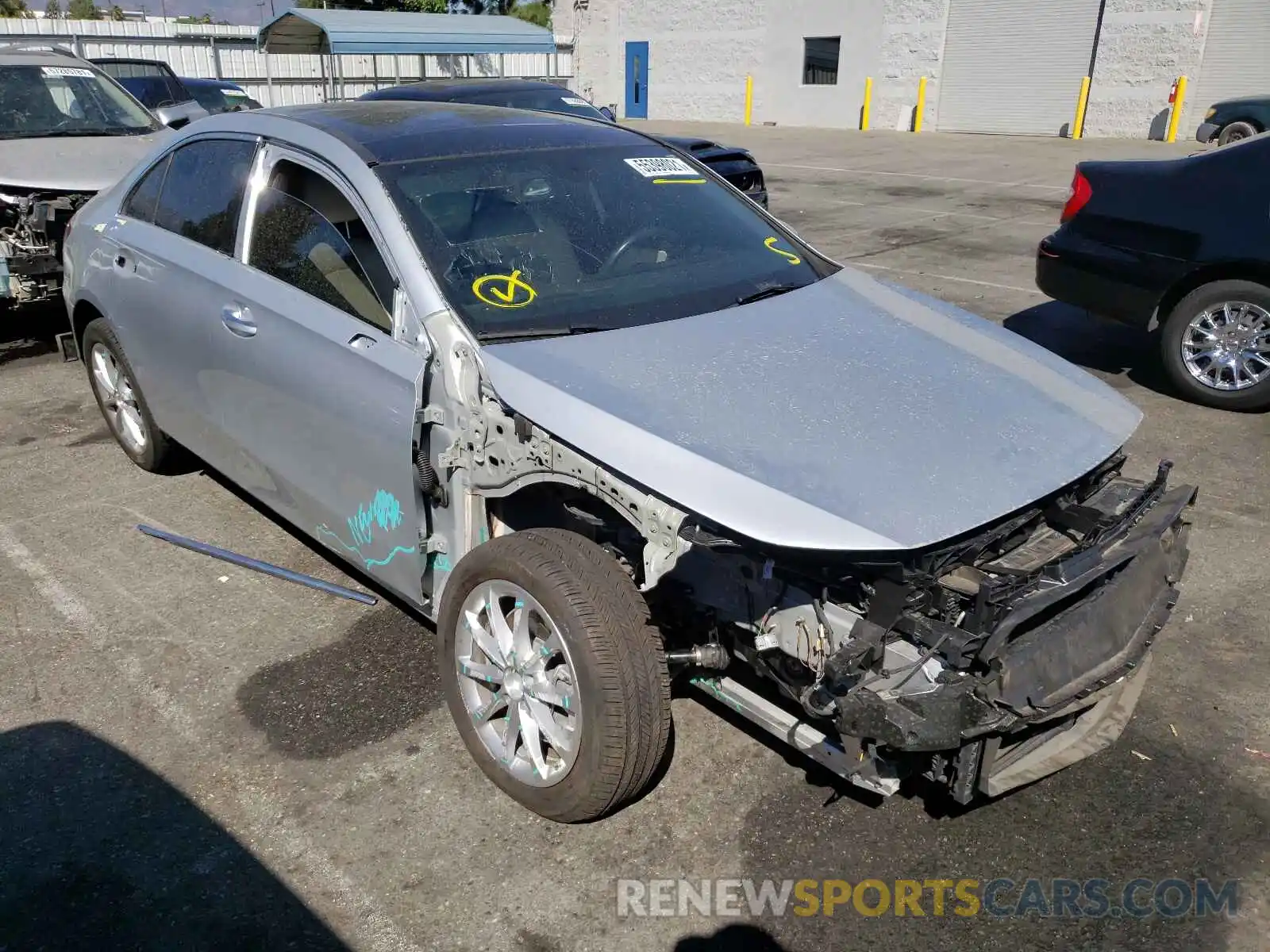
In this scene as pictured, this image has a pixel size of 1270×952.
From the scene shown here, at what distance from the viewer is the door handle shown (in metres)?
3.67

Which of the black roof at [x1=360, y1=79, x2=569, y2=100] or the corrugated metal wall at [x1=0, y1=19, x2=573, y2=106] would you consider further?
the corrugated metal wall at [x1=0, y1=19, x2=573, y2=106]

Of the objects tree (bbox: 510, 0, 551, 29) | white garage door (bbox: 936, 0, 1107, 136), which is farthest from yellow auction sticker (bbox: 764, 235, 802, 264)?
tree (bbox: 510, 0, 551, 29)

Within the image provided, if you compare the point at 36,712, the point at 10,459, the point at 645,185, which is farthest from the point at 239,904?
the point at 10,459

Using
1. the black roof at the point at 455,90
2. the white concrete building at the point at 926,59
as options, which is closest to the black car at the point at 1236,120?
the white concrete building at the point at 926,59

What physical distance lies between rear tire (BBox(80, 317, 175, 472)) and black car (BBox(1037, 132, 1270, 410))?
5.39m

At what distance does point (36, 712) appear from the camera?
3.39 metres

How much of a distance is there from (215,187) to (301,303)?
1003 mm

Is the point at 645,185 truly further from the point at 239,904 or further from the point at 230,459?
the point at 239,904

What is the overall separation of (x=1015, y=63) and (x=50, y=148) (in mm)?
21947

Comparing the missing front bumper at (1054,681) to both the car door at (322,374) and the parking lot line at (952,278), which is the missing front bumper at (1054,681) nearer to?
the car door at (322,374)

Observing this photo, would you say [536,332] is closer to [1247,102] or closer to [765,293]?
[765,293]

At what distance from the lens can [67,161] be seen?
764cm

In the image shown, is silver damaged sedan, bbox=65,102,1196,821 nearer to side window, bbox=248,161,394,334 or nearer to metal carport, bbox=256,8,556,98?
side window, bbox=248,161,394,334

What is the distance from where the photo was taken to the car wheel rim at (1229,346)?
5.90 meters
